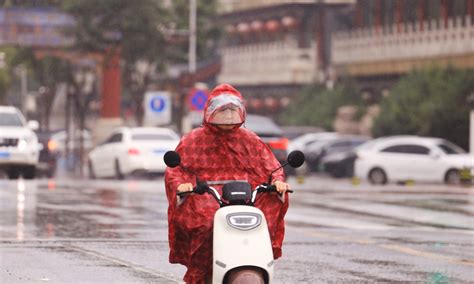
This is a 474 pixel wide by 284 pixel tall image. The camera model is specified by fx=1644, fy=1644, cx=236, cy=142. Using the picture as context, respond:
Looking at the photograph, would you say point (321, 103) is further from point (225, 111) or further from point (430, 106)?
point (225, 111)

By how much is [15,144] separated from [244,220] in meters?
28.2

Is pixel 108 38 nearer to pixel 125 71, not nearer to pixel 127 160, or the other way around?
pixel 125 71

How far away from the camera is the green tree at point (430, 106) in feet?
181

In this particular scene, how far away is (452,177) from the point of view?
44.0m

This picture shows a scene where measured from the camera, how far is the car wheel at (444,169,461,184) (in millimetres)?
43781

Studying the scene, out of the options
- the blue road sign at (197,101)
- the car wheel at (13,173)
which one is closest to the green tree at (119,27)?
the blue road sign at (197,101)

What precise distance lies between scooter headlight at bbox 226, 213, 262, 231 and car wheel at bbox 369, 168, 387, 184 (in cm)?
3546

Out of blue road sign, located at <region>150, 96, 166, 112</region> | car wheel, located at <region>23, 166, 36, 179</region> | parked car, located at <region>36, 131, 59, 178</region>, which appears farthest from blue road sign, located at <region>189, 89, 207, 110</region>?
car wheel, located at <region>23, 166, 36, 179</region>

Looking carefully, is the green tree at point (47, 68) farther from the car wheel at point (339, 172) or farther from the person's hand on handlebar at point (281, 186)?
the person's hand on handlebar at point (281, 186)

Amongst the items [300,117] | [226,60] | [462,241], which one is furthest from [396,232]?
[226,60]

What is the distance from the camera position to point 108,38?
6284 cm

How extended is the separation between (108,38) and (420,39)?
12.8m

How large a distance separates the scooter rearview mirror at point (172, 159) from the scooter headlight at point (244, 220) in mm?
653

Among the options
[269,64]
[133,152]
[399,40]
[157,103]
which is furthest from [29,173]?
[269,64]
